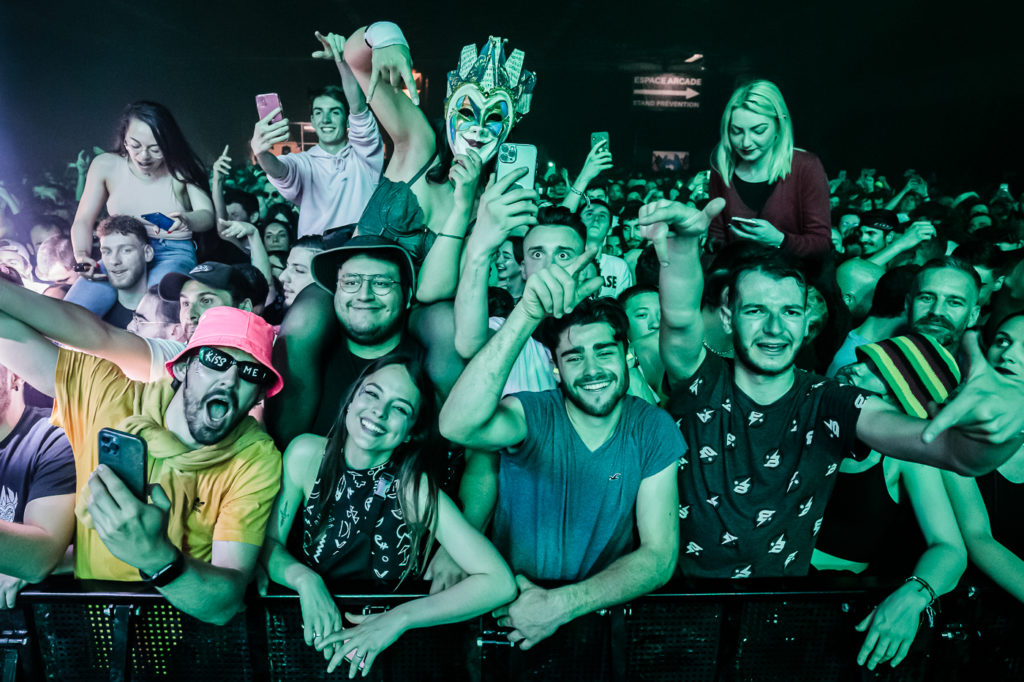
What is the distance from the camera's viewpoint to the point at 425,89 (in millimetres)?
3051

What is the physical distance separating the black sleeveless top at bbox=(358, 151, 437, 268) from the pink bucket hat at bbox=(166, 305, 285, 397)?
0.82m

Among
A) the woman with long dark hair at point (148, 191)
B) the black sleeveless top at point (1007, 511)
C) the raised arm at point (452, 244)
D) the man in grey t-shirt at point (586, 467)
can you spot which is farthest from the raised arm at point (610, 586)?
the woman with long dark hair at point (148, 191)

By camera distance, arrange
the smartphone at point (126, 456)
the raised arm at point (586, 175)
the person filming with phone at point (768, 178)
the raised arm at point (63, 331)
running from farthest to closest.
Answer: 1. the raised arm at point (586, 175)
2. the person filming with phone at point (768, 178)
3. the raised arm at point (63, 331)
4. the smartphone at point (126, 456)

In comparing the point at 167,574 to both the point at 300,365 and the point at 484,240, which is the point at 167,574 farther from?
the point at 484,240

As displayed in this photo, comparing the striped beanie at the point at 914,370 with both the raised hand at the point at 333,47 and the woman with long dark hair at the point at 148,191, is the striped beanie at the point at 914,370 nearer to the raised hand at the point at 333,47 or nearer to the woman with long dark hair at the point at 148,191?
the raised hand at the point at 333,47

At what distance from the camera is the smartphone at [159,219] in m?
2.95

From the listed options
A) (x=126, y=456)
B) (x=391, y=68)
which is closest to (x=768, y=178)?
(x=391, y=68)

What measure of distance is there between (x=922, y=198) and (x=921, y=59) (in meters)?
1.45

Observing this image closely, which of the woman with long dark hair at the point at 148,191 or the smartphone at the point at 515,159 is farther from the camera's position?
the woman with long dark hair at the point at 148,191

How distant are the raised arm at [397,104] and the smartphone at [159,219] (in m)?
1.17


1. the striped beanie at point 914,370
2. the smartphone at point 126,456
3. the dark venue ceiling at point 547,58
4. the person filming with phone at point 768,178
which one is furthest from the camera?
the dark venue ceiling at point 547,58

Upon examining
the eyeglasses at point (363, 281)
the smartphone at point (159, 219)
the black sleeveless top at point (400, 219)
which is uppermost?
the smartphone at point (159, 219)

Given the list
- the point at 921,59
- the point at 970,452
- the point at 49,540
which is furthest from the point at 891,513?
the point at 921,59

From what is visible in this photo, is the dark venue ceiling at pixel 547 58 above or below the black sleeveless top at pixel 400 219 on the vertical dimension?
above
